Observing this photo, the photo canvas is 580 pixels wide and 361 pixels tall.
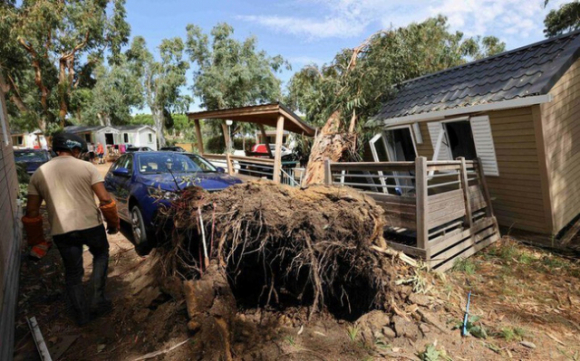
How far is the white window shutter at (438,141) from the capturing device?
22.7 ft

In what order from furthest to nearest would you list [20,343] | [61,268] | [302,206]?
[61,268], [302,206], [20,343]

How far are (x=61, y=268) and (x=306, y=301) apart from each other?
3860 millimetres

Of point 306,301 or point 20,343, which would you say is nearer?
point 20,343

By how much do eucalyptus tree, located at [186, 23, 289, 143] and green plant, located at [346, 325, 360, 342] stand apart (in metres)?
25.7

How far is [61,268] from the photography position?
15.3ft

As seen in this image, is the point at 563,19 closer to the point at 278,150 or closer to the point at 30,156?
the point at 278,150

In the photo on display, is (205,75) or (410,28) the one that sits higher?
(205,75)

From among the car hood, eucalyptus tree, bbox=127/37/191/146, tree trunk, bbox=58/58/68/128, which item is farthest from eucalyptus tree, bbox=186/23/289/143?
the car hood

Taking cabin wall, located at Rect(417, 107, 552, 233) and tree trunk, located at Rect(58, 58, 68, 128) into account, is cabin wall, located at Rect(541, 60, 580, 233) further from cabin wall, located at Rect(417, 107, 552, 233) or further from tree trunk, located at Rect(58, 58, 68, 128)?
tree trunk, located at Rect(58, 58, 68, 128)

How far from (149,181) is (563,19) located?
81.7ft

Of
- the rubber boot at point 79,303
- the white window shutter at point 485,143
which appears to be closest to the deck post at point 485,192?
the white window shutter at point 485,143

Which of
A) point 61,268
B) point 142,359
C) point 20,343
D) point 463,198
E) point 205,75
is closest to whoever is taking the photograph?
point 142,359

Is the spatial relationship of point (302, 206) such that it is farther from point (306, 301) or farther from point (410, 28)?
point (410, 28)

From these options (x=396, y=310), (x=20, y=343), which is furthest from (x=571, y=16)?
(x=20, y=343)
